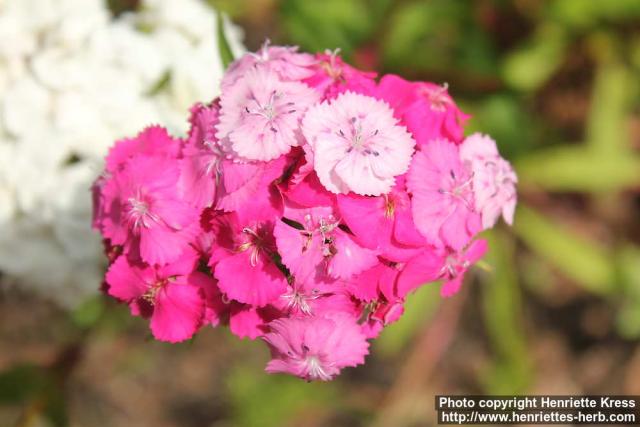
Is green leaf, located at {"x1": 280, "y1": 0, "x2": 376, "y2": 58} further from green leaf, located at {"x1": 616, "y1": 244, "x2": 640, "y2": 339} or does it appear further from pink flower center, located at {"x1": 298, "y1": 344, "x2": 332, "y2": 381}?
pink flower center, located at {"x1": 298, "y1": 344, "x2": 332, "y2": 381}

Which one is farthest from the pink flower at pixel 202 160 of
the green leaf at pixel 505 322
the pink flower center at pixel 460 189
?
the green leaf at pixel 505 322

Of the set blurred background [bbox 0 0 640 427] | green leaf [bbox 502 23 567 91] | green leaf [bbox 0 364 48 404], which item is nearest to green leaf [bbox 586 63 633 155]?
blurred background [bbox 0 0 640 427]

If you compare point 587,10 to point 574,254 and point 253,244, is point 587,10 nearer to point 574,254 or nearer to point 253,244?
point 574,254

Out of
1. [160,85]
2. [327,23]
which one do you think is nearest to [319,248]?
[160,85]

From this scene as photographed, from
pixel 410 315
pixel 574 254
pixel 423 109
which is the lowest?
pixel 423 109

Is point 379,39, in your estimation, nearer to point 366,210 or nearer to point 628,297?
point 628,297

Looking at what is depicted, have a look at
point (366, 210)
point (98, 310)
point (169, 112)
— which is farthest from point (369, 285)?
point (98, 310)
